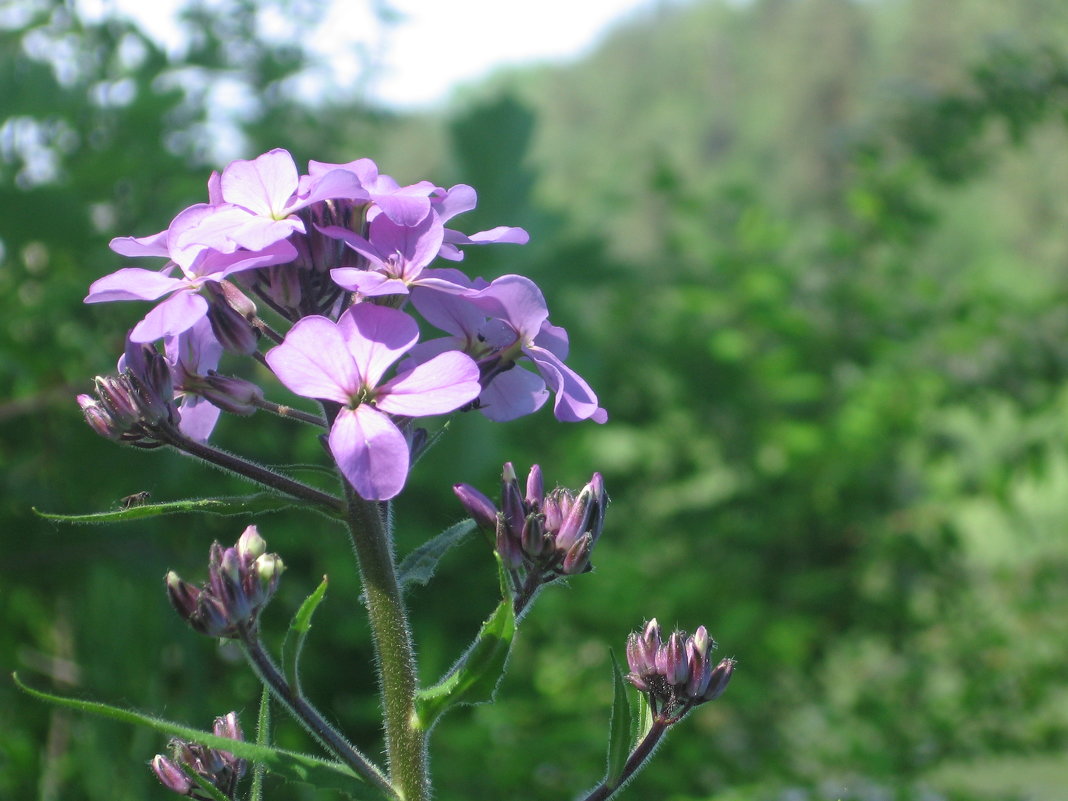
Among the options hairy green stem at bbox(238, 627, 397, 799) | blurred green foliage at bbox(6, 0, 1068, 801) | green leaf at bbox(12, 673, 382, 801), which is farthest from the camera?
blurred green foliage at bbox(6, 0, 1068, 801)

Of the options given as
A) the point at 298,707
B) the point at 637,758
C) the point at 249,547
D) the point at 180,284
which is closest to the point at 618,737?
the point at 637,758

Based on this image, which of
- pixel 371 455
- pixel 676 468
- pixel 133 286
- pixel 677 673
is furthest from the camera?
pixel 676 468

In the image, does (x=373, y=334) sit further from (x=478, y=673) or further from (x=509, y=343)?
(x=478, y=673)

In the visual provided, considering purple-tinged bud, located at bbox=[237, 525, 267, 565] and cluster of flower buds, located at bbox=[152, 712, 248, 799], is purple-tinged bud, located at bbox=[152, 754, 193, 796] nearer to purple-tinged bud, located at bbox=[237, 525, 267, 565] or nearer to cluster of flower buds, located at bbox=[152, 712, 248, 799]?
cluster of flower buds, located at bbox=[152, 712, 248, 799]

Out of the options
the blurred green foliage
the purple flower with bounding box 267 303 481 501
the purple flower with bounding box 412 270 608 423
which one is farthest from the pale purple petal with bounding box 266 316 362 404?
the blurred green foliage

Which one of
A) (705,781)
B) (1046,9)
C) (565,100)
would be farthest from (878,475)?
(565,100)

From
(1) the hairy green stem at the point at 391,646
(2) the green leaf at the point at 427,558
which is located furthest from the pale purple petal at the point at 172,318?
(2) the green leaf at the point at 427,558
